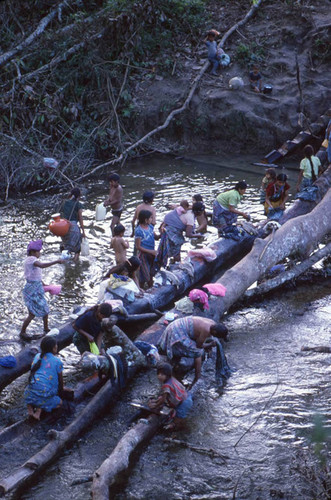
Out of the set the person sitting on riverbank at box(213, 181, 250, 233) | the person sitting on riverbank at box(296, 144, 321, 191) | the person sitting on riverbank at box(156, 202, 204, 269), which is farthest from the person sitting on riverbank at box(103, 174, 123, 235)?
the person sitting on riverbank at box(296, 144, 321, 191)

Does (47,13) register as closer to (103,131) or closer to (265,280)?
(103,131)

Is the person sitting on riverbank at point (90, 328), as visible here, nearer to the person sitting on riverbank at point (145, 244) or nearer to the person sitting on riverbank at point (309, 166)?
the person sitting on riverbank at point (145, 244)

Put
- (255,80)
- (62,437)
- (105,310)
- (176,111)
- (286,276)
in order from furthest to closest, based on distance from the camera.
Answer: (255,80) → (176,111) → (286,276) → (105,310) → (62,437)

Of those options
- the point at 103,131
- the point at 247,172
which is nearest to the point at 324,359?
the point at 247,172

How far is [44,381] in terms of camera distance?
20.7 ft

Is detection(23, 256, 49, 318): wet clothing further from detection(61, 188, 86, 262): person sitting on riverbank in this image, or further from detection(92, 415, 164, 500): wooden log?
detection(92, 415, 164, 500): wooden log

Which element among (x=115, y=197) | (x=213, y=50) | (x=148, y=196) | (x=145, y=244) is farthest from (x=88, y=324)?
(x=213, y=50)

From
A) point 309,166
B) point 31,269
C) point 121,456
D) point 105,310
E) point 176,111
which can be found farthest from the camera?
point 176,111

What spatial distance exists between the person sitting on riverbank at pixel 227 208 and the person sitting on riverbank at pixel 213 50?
7.19 meters

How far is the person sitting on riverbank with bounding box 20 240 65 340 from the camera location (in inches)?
307

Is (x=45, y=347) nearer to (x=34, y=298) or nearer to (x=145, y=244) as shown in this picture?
(x=34, y=298)

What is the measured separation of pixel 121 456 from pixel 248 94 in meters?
12.4

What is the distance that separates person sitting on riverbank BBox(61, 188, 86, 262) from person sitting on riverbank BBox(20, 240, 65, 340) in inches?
85.3

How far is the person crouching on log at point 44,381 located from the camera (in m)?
6.30
